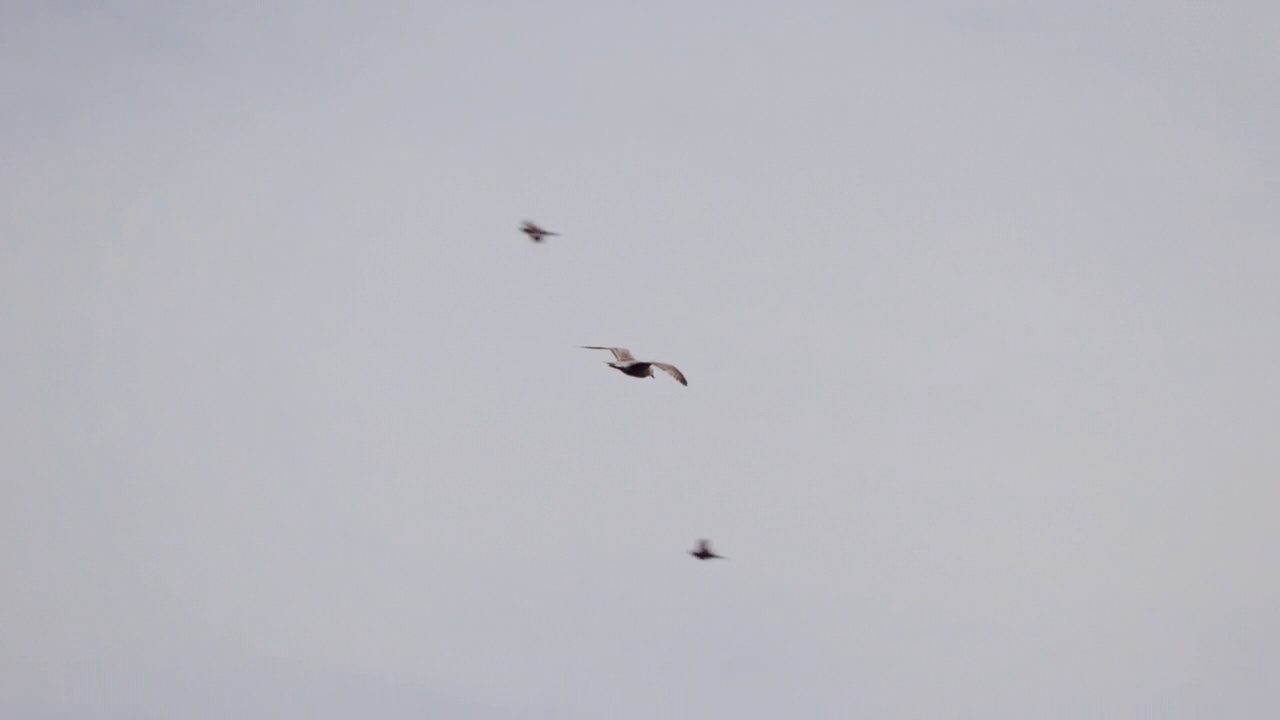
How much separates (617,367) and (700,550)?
71.0 feet

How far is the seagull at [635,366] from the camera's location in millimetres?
88375

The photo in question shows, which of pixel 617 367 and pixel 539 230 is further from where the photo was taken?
pixel 539 230

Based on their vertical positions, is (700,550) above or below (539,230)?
below

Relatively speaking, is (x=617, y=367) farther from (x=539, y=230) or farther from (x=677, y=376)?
(x=539, y=230)

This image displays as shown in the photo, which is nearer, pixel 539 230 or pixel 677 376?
pixel 677 376

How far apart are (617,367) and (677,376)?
3.82 metres

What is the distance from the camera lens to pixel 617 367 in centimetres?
9062

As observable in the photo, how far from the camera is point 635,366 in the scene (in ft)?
299

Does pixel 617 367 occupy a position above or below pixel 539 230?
below

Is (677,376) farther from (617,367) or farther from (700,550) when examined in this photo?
(700,550)

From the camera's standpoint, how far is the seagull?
88375 millimetres

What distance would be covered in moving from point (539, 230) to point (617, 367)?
73.7ft

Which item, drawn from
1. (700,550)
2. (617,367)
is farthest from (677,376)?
(700,550)

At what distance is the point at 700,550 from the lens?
10850 cm
